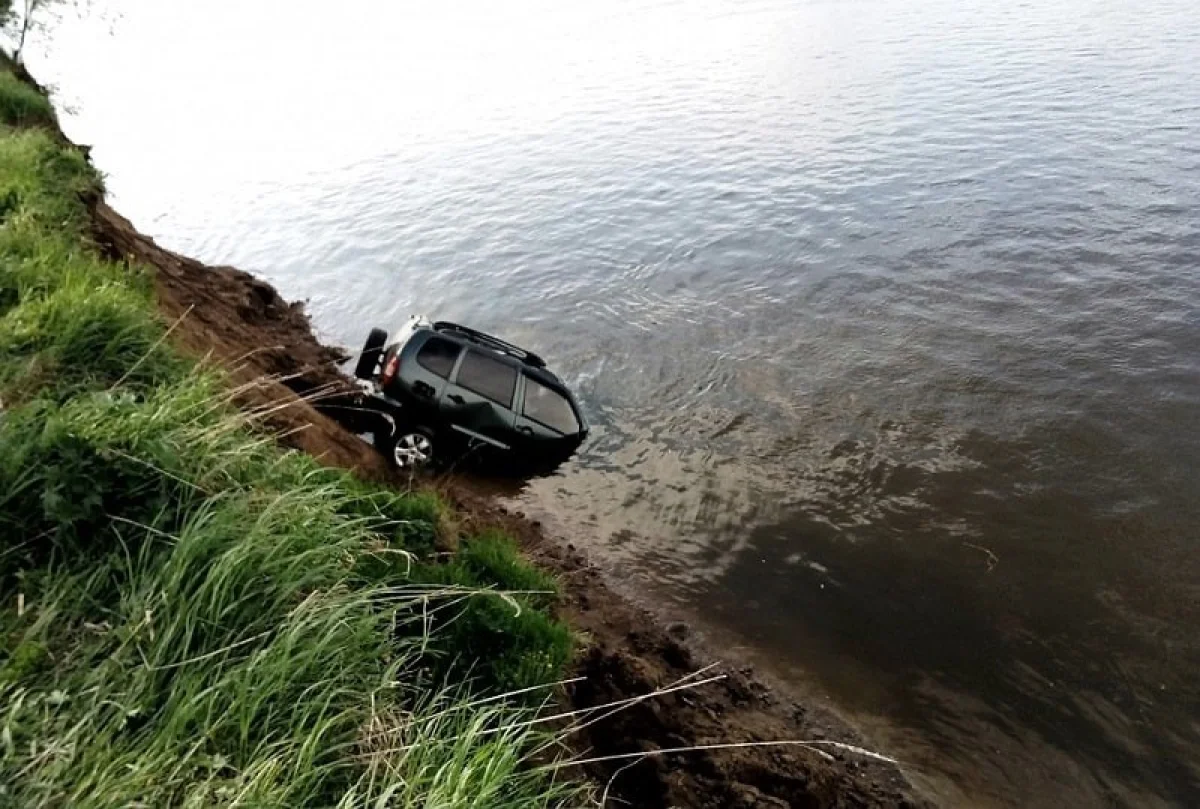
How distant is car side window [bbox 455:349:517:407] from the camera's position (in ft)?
42.5

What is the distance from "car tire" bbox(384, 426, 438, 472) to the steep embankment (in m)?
0.65

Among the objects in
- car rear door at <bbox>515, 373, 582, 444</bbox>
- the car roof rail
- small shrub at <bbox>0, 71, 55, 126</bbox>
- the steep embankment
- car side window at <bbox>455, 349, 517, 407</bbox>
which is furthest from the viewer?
small shrub at <bbox>0, 71, 55, 126</bbox>

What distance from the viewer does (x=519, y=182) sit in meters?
29.6

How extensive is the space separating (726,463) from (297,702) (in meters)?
10.9

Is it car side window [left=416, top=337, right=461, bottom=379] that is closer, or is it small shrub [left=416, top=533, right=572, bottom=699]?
small shrub [left=416, top=533, right=572, bottom=699]

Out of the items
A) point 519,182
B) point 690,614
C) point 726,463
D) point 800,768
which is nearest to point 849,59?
point 519,182

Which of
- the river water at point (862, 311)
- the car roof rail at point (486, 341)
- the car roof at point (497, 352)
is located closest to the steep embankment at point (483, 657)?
the river water at point (862, 311)

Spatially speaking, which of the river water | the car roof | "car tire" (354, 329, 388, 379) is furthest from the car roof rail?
the river water

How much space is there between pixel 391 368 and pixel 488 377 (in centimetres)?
155

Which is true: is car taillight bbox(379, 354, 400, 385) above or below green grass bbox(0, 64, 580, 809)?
above

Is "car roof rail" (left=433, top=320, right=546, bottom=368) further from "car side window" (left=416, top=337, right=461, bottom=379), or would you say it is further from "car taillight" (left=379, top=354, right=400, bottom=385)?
"car taillight" (left=379, top=354, right=400, bottom=385)

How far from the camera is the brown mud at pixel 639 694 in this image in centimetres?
650

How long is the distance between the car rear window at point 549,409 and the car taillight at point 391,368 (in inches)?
86.1

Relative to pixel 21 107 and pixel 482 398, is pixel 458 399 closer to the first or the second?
pixel 482 398
